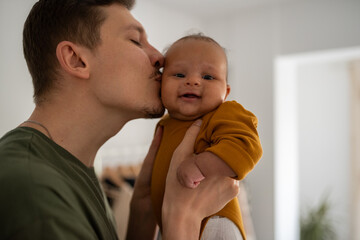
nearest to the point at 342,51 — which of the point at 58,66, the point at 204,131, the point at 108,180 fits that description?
the point at 108,180

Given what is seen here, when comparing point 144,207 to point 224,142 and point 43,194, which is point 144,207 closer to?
point 224,142

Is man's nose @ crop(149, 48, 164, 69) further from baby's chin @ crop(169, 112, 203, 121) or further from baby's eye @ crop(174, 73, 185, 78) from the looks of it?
baby's chin @ crop(169, 112, 203, 121)

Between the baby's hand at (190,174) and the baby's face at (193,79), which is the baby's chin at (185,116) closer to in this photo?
the baby's face at (193,79)

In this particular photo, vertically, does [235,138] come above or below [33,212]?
above

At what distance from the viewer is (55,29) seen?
1.09 m

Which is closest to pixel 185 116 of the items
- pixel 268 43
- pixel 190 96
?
pixel 190 96

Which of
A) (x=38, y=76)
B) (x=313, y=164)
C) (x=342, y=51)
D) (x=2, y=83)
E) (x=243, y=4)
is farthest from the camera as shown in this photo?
(x=313, y=164)

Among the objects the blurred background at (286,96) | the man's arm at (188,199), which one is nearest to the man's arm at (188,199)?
the man's arm at (188,199)

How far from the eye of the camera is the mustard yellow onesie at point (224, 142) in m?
0.98

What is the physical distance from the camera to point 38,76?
1.12 m

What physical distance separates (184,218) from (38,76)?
64 centimetres

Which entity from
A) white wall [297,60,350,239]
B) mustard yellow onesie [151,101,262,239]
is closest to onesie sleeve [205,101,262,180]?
mustard yellow onesie [151,101,262,239]

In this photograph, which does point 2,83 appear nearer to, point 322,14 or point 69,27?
point 69,27

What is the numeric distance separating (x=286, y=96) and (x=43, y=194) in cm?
395
